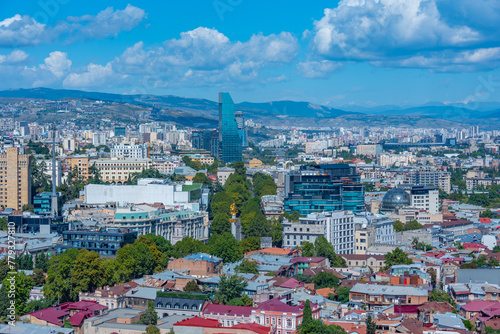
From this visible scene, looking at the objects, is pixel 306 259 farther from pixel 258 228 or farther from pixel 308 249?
pixel 258 228

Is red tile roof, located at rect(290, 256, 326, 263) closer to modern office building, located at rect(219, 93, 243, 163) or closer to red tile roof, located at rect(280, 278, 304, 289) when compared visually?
red tile roof, located at rect(280, 278, 304, 289)

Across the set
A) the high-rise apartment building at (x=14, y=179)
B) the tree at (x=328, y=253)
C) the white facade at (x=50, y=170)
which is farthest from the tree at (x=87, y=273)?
the white facade at (x=50, y=170)

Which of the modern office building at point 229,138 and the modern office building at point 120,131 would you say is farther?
the modern office building at point 120,131

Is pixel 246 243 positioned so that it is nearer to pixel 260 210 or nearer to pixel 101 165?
pixel 260 210

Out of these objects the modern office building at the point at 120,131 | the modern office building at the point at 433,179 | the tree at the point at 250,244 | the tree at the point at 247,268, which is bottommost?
the tree at the point at 247,268

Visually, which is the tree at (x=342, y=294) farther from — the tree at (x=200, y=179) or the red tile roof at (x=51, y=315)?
the tree at (x=200, y=179)

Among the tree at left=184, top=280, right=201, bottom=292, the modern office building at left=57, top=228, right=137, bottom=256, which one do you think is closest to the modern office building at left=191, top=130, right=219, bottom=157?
the modern office building at left=57, top=228, right=137, bottom=256
